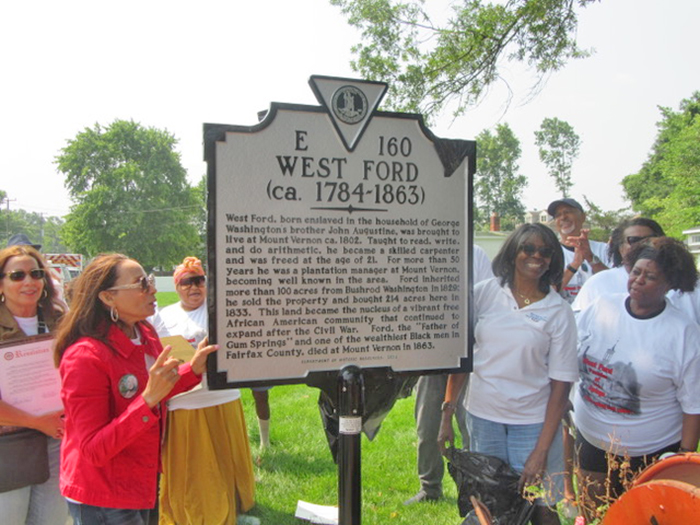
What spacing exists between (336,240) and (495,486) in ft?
4.55

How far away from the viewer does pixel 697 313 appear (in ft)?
11.0

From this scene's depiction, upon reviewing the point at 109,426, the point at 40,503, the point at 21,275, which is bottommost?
the point at 40,503

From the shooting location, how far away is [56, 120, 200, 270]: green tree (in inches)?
1649

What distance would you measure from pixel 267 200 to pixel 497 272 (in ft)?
4.32

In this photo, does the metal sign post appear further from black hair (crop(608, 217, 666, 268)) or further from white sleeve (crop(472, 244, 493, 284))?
black hair (crop(608, 217, 666, 268))

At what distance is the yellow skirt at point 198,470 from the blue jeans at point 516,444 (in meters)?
1.90

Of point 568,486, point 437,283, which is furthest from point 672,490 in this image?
point 568,486

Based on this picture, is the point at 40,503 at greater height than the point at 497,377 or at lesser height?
lesser

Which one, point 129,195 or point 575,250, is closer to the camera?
point 575,250

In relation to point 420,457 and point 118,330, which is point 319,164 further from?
point 420,457

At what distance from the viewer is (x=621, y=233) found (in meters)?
3.87

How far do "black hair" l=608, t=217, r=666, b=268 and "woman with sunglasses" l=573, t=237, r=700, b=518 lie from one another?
2.35ft

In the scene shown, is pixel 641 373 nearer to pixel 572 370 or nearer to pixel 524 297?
pixel 572 370

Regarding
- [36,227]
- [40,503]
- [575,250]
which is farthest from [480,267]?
[36,227]
